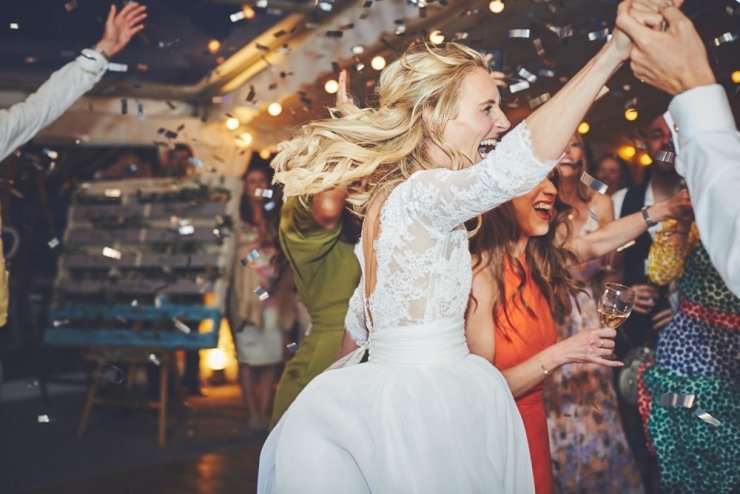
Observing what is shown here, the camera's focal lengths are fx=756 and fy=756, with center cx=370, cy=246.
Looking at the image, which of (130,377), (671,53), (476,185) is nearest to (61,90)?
(476,185)

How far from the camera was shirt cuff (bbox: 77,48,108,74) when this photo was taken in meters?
3.43

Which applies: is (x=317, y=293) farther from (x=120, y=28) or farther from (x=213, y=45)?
(x=213, y=45)

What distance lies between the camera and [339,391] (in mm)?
1807

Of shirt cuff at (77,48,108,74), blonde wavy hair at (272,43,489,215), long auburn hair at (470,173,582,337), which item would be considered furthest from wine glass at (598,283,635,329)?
shirt cuff at (77,48,108,74)

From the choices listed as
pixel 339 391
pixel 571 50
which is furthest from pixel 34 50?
pixel 339 391

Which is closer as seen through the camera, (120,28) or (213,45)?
(120,28)

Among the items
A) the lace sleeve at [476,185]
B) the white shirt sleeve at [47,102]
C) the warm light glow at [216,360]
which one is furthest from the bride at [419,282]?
the warm light glow at [216,360]

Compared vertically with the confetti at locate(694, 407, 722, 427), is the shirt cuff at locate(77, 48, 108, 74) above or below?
above

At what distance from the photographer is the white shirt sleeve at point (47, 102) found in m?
3.09

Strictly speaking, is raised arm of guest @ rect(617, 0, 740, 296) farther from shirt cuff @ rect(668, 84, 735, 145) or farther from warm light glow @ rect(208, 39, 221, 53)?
warm light glow @ rect(208, 39, 221, 53)

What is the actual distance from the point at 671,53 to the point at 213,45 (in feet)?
20.0

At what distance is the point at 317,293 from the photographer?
3.05m

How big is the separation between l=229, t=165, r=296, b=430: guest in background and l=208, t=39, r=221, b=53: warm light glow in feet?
5.12

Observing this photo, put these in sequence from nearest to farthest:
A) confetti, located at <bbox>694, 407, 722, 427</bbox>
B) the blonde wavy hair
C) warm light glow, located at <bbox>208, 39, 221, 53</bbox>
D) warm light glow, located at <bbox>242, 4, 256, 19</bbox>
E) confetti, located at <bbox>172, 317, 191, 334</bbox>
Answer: the blonde wavy hair, confetti, located at <bbox>694, 407, 722, 427</bbox>, confetti, located at <bbox>172, 317, 191, 334</bbox>, warm light glow, located at <bbox>242, 4, 256, 19</bbox>, warm light glow, located at <bbox>208, 39, 221, 53</bbox>
